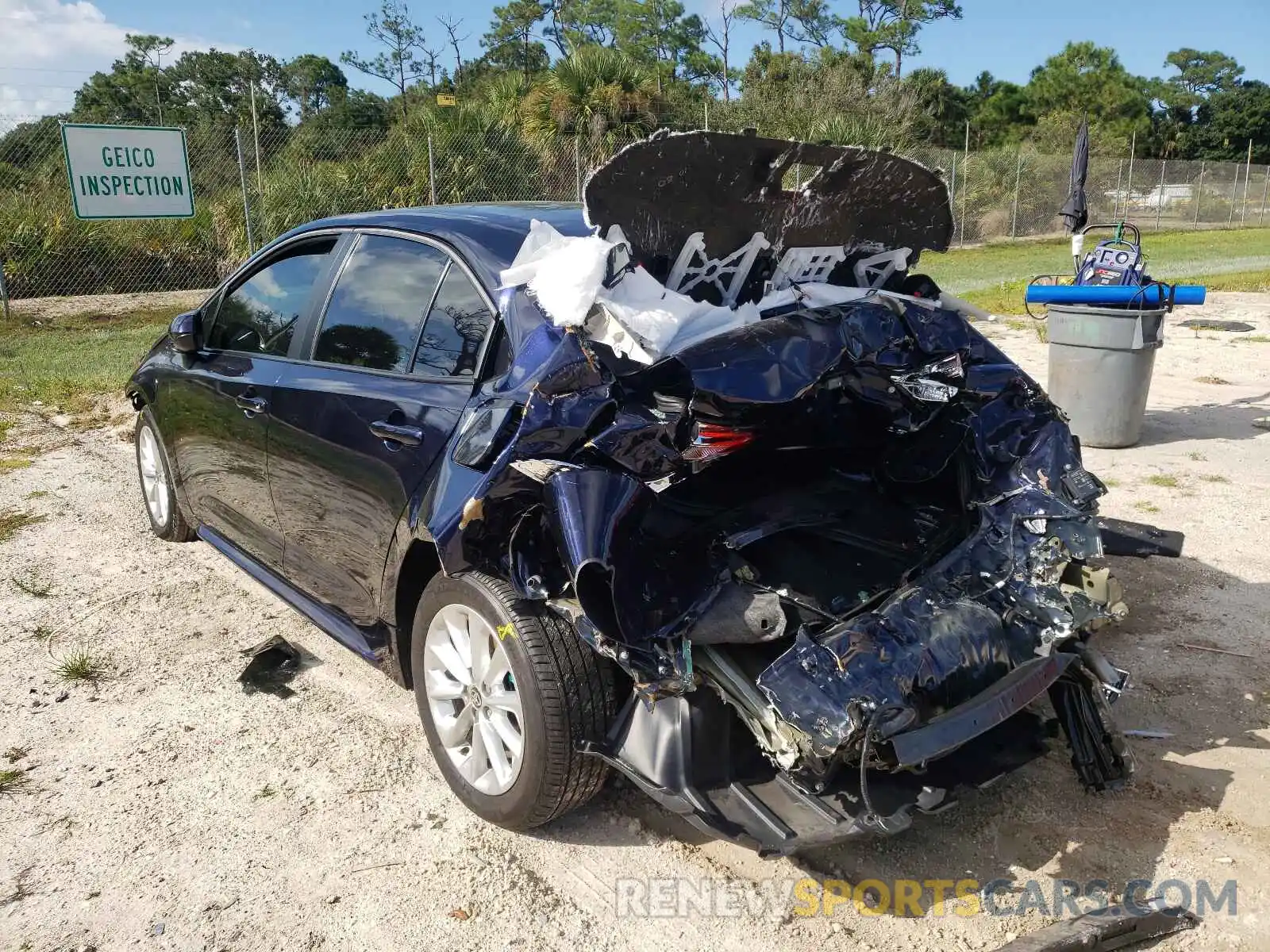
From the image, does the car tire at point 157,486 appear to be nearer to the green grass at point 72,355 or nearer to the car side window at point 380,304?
the car side window at point 380,304

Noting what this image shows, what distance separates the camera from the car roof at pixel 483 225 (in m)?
3.11

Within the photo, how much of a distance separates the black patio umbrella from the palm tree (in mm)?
13877

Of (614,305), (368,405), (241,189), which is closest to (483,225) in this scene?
(368,405)

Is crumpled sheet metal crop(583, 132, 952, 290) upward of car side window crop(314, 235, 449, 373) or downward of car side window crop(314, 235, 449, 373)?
upward

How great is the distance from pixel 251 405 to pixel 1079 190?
5.92 m

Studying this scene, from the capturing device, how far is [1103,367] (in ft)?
21.2

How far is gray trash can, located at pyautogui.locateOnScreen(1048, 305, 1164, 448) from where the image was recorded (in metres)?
6.33

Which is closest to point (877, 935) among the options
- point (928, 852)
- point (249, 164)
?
point (928, 852)

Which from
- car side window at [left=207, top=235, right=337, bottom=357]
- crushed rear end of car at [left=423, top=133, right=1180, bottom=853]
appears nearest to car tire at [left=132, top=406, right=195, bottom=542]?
car side window at [left=207, top=235, right=337, bottom=357]

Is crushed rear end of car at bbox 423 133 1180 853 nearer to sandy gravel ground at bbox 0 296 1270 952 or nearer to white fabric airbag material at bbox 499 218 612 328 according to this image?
white fabric airbag material at bbox 499 218 612 328

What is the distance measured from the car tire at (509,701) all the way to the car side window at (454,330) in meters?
0.67

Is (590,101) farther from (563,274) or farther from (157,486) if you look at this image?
(563,274)

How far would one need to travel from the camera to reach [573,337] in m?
2.66

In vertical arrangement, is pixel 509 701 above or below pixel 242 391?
below
